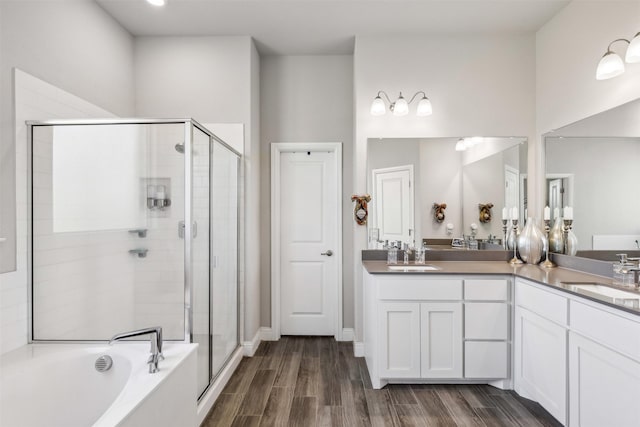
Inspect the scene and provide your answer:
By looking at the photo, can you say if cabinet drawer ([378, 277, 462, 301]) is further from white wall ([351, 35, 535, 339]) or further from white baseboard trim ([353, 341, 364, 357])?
white baseboard trim ([353, 341, 364, 357])

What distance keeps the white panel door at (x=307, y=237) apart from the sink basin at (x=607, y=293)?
85.1 inches

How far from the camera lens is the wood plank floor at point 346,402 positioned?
2176 millimetres

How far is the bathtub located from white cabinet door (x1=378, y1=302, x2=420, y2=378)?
133 centimetres

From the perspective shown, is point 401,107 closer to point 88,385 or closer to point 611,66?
point 611,66

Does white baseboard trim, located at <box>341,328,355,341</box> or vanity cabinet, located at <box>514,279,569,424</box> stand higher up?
vanity cabinet, located at <box>514,279,569,424</box>

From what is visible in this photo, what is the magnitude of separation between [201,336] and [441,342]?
5.60 feet

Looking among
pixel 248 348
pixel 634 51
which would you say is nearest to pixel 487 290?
pixel 634 51

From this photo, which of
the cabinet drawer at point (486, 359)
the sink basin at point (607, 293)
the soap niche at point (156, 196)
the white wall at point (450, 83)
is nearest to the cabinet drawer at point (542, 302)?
the sink basin at point (607, 293)

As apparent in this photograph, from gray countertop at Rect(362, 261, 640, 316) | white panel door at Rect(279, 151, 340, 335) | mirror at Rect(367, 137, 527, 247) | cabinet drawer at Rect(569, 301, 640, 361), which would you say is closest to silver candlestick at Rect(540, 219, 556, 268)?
gray countertop at Rect(362, 261, 640, 316)

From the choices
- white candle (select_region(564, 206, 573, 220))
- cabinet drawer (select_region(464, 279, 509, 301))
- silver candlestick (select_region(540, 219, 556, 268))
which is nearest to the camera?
cabinet drawer (select_region(464, 279, 509, 301))

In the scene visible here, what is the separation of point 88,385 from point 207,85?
8.44 feet

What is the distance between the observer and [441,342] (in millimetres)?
2547

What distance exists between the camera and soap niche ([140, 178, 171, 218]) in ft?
7.14

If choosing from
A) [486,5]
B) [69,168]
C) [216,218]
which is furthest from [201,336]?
[486,5]
